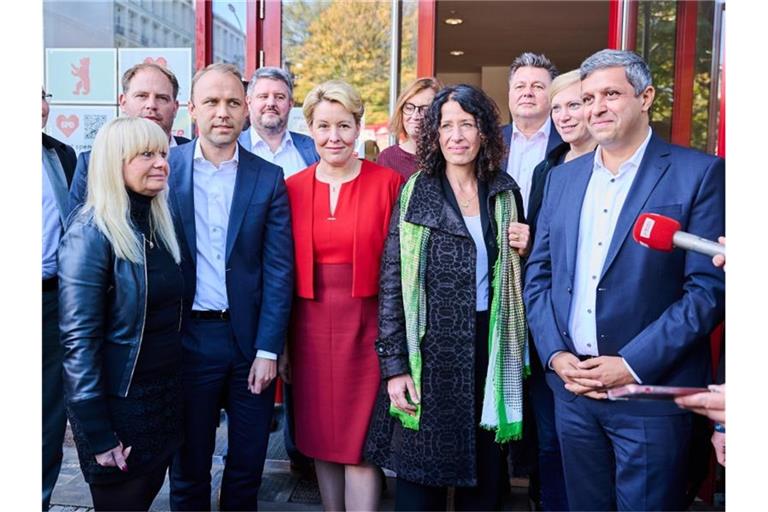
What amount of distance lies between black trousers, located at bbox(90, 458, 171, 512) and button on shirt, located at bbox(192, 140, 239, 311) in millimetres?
794

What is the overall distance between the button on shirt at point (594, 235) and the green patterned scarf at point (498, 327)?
0.35 m

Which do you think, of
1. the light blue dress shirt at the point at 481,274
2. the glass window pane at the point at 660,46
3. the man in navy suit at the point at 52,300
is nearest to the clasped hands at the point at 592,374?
the light blue dress shirt at the point at 481,274

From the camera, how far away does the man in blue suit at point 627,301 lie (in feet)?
8.21

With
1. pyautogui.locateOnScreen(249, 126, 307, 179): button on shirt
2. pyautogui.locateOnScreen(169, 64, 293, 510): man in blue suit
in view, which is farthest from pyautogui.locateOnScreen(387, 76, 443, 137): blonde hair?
pyautogui.locateOnScreen(169, 64, 293, 510): man in blue suit

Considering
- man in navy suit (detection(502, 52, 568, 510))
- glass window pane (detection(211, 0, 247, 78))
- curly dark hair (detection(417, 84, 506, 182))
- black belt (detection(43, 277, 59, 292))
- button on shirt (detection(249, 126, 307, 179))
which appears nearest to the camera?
curly dark hair (detection(417, 84, 506, 182))

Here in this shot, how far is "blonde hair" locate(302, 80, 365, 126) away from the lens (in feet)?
10.7

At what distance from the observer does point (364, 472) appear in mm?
3352

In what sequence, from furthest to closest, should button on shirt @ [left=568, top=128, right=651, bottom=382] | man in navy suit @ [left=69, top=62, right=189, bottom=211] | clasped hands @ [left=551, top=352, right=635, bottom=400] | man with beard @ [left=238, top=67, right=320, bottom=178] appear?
man with beard @ [left=238, top=67, right=320, bottom=178] < man in navy suit @ [left=69, top=62, right=189, bottom=211] < button on shirt @ [left=568, top=128, right=651, bottom=382] < clasped hands @ [left=551, top=352, right=635, bottom=400]

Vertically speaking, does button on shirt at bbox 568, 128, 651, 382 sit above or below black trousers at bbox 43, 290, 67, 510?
above

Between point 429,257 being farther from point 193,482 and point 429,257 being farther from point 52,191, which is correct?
point 52,191

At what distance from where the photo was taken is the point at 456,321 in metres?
3.00

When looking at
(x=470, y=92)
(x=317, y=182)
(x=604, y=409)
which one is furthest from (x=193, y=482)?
(x=470, y=92)

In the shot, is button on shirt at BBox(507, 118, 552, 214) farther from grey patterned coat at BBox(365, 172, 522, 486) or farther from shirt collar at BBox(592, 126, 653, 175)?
shirt collar at BBox(592, 126, 653, 175)

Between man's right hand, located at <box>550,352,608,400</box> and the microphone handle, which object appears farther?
man's right hand, located at <box>550,352,608,400</box>
